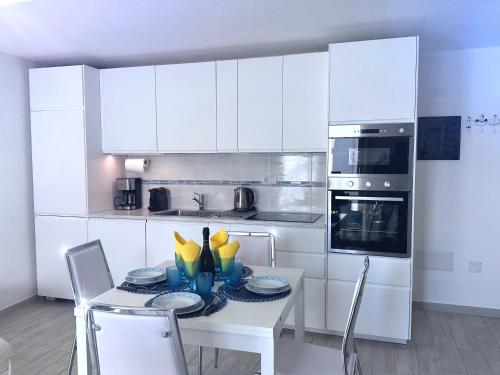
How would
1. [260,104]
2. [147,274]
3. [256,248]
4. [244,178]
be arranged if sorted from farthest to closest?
[244,178] → [260,104] → [256,248] → [147,274]

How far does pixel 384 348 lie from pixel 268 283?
4.77 feet

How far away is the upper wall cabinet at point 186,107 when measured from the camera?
3.48m

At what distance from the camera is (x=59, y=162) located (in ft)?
→ 12.0

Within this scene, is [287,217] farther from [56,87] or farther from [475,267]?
[56,87]

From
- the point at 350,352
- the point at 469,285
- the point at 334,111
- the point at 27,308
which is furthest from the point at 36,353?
the point at 469,285

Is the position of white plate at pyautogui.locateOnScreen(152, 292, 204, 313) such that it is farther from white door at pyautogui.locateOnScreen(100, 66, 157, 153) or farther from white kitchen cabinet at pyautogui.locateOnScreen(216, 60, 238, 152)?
white door at pyautogui.locateOnScreen(100, 66, 157, 153)

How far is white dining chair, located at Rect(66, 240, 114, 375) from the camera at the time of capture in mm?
2180

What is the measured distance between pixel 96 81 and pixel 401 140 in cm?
269

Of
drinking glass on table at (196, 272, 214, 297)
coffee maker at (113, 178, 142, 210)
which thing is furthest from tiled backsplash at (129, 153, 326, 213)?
drinking glass on table at (196, 272, 214, 297)

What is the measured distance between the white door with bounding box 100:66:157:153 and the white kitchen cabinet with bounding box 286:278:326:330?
6.00ft

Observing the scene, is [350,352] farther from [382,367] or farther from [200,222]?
[200,222]

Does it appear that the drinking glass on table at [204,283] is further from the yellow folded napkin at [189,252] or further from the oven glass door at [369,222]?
the oven glass door at [369,222]

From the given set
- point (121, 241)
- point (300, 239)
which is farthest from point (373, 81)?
point (121, 241)

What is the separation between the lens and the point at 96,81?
12.2ft
